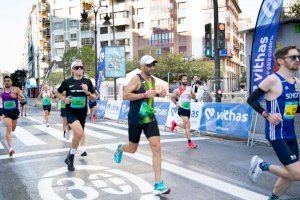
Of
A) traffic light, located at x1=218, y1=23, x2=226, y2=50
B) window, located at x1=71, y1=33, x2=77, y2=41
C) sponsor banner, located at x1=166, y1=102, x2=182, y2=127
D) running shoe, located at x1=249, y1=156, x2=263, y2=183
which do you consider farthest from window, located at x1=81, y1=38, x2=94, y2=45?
running shoe, located at x1=249, y1=156, x2=263, y2=183

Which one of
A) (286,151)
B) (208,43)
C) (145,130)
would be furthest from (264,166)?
(208,43)

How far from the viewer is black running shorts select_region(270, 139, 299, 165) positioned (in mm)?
4496

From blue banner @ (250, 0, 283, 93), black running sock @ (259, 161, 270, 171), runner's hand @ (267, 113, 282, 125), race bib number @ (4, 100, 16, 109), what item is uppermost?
blue banner @ (250, 0, 283, 93)

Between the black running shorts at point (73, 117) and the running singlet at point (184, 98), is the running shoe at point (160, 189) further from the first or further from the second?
the running singlet at point (184, 98)

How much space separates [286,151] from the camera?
451 centimetres

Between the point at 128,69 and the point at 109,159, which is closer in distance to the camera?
the point at 109,159

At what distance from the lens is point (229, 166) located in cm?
775

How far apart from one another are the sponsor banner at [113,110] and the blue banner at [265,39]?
973 centimetres

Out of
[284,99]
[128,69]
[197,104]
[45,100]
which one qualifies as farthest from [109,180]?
[128,69]

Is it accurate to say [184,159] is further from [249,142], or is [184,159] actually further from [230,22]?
[230,22]

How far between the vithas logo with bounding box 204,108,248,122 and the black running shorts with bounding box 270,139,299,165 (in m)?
6.83

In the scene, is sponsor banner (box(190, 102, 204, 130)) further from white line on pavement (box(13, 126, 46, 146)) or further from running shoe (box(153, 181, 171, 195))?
running shoe (box(153, 181, 171, 195))

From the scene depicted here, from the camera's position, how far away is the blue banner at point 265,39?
11.7m

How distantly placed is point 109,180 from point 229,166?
2452mm
